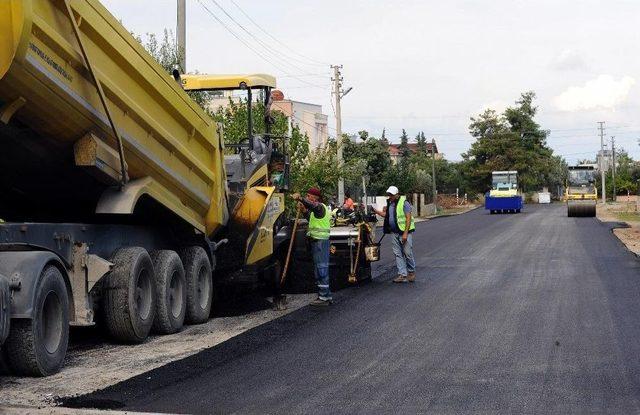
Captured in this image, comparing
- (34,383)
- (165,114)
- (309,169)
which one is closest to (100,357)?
(34,383)

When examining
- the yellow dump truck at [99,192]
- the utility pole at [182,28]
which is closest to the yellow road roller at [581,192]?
the utility pole at [182,28]

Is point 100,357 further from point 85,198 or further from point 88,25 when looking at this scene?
point 88,25

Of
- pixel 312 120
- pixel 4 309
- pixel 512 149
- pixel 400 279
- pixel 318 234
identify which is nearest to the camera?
pixel 4 309

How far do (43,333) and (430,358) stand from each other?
3.39m

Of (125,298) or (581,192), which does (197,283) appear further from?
(581,192)

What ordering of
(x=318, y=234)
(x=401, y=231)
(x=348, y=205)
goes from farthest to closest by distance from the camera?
1. (x=348, y=205)
2. (x=401, y=231)
3. (x=318, y=234)

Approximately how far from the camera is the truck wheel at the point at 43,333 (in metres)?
7.64

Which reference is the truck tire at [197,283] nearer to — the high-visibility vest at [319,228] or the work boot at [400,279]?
the high-visibility vest at [319,228]

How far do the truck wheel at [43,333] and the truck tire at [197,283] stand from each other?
2945mm

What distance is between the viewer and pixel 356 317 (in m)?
11.7

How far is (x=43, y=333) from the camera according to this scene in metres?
8.02

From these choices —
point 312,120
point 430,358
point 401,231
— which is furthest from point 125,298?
point 312,120

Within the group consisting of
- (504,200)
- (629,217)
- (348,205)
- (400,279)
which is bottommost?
(629,217)

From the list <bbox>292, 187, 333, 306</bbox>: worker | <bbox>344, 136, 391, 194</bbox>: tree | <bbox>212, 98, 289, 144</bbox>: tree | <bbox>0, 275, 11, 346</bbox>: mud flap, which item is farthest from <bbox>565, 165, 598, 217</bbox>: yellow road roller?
<bbox>0, 275, 11, 346</bbox>: mud flap
